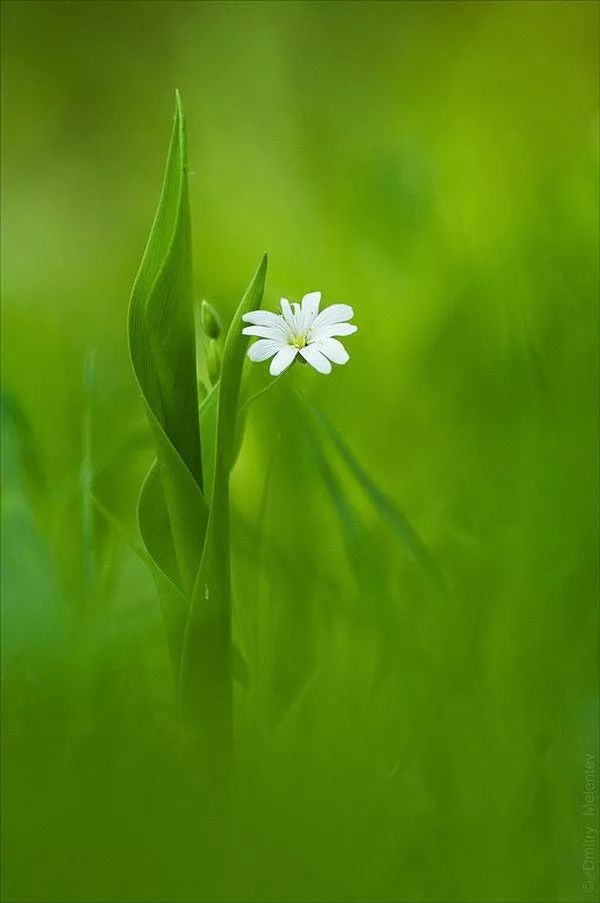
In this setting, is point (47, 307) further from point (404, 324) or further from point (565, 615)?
Answer: point (565, 615)

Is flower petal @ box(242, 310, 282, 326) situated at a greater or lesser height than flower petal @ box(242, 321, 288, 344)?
greater

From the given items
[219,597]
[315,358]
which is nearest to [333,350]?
[315,358]

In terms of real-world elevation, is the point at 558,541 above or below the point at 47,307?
below

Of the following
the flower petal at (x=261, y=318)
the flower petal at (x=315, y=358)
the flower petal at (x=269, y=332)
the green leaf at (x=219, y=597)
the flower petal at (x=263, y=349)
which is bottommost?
the green leaf at (x=219, y=597)

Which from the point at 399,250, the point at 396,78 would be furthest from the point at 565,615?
the point at 396,78

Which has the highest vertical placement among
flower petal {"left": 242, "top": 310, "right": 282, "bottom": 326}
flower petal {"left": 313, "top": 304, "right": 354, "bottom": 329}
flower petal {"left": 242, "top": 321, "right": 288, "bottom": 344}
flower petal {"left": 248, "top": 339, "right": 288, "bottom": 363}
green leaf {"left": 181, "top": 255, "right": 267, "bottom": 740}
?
flower petal {"left": 313, "top": 304, "right": 354, "bottom": 329}
